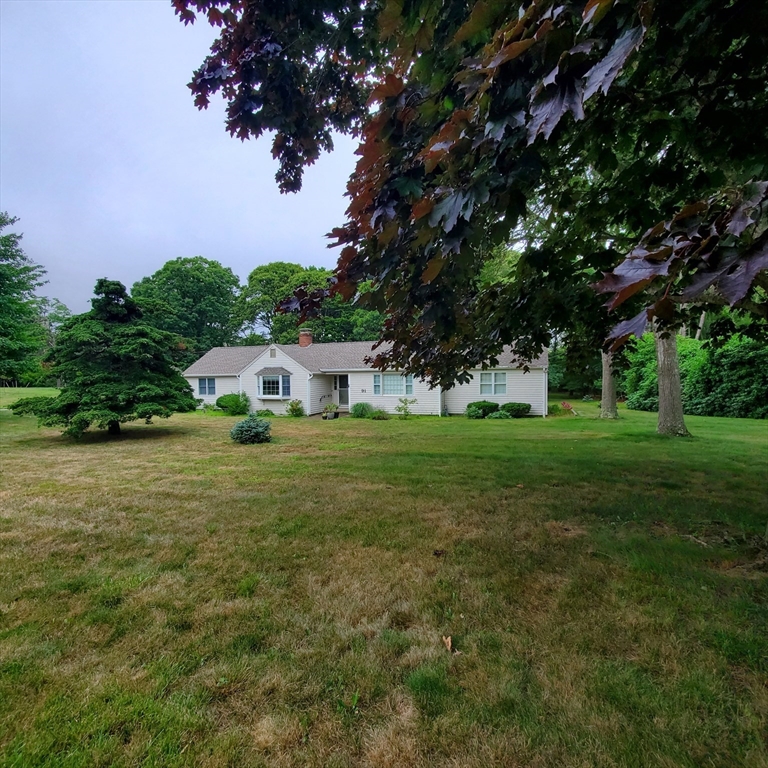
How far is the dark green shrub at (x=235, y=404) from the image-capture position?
19.2 m

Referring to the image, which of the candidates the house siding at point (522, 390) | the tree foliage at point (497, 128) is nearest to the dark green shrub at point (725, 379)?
the house siding at point (522, 390)

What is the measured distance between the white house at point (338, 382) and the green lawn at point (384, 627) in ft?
40.7

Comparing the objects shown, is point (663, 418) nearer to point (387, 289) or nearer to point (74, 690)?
point (387, 289)

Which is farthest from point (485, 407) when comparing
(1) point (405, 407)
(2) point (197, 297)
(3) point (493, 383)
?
(2) point (197, 297)

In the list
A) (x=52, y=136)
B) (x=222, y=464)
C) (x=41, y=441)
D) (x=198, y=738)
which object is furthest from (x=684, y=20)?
(x=52, y=136)

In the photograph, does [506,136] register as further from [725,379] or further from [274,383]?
[725,379]

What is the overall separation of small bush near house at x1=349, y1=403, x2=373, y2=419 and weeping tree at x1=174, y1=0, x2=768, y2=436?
12.9 m

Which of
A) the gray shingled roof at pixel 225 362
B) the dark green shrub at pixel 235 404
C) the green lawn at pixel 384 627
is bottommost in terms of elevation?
the green lawn at pixel 384 627

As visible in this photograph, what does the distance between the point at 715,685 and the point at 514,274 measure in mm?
3298

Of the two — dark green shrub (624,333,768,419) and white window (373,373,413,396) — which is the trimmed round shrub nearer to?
white window (373,373,413,396)

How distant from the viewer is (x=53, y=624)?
2438 mm

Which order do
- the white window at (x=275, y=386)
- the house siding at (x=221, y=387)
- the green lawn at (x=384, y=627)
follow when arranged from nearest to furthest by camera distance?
1. the green lawn at (x=384, y=627)
2. the white window at (x=275, y=386)
3. the house siding at (x=221, y=387)

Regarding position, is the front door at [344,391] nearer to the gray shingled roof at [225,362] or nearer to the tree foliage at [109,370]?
the gray shingled roof at [225,362]

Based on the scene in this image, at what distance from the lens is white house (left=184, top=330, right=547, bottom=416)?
17969 mm
